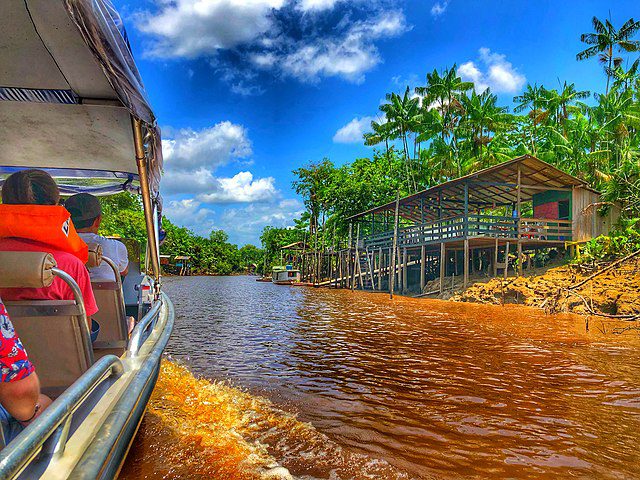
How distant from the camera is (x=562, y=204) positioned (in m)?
19.2

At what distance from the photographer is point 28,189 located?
2.09 metres

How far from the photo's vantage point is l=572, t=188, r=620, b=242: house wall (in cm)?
1828

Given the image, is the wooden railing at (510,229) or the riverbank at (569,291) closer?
the riverbank at (569,291)

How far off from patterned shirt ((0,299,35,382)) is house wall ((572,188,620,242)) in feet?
67.5

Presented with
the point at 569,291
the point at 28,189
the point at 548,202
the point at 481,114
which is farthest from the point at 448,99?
the point at 28,189

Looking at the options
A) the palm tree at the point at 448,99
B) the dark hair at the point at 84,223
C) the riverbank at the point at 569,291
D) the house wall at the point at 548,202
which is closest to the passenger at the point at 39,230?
the dark hair at the point at 84,223

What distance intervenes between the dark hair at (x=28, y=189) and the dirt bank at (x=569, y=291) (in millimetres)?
11016

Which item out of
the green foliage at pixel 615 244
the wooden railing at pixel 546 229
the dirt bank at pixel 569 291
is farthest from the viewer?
the wooden railing at pixel 546 229

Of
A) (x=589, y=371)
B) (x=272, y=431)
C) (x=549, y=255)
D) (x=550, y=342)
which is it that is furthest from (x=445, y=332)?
(x=549, y=255)

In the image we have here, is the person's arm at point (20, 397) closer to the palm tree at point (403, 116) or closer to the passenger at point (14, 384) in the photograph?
the passenger at point (14, 384)

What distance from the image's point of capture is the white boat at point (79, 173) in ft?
5.12

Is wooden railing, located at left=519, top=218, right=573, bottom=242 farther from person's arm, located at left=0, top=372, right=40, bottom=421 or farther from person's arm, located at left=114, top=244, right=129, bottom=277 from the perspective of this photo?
person's arm, located at left=0, top=372, right=40, bottom=421

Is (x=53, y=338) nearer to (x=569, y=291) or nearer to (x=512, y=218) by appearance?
(x=569, y=291)

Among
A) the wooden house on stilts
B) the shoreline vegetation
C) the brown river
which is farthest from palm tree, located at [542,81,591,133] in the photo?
the brown river
